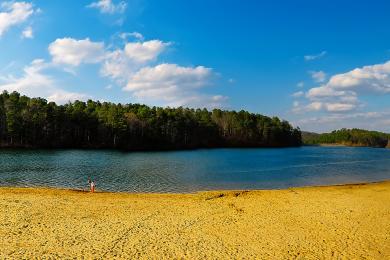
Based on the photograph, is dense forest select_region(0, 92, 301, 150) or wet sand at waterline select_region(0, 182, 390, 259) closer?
wet sand at waterline select_region(0, 182, 390, 259)

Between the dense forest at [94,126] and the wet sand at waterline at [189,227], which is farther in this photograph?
the dense forest at [94,126]

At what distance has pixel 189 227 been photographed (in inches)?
787

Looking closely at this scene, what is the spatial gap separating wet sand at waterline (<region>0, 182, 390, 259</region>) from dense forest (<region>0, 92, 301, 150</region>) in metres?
96.6

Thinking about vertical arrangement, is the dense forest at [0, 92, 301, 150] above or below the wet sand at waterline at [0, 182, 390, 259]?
above

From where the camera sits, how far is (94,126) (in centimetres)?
13750

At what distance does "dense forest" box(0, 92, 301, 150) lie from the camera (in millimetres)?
117250

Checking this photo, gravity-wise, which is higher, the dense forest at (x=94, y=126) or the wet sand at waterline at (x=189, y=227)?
the dense forest at (x=94, y=126)

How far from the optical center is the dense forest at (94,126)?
11725 centimetres

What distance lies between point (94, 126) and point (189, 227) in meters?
124

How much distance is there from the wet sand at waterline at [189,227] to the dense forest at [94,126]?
96577 millimetres

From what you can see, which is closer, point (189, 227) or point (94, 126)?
point (189, 227)

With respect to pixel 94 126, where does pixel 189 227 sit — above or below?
below

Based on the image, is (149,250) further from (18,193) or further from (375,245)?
(18,193)

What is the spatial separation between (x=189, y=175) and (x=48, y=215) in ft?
99.3
